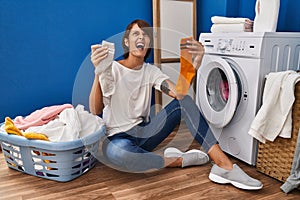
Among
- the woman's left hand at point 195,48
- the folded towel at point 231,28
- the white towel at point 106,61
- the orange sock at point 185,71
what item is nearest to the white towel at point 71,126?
the white towel at point 106,61

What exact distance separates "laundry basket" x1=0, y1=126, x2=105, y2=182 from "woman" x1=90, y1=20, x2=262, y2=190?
11cm

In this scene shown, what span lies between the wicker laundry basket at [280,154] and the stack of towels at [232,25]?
0.55m

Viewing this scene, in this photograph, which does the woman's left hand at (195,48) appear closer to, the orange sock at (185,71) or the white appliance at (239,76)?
the orange sock at (185,71)

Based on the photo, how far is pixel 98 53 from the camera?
1031 mm

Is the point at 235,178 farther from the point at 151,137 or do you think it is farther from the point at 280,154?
the point at 151,137

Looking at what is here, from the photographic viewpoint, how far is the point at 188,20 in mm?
2086

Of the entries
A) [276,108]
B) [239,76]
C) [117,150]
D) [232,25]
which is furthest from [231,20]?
[117,150]

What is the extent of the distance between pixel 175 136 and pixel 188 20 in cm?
101

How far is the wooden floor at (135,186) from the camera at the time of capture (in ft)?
3.71

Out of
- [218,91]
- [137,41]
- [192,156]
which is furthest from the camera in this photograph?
[218,91]

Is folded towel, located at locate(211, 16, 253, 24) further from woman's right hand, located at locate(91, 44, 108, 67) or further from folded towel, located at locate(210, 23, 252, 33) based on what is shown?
woman's right hand, located at locate(91, 44, 108, 67)

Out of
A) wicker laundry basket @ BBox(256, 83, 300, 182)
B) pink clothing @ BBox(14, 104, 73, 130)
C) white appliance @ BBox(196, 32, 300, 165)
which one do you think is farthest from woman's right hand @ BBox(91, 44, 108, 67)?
wicker laundry basket @ BBox(256, 83, 300, 182)

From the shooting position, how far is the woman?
46.2 inches

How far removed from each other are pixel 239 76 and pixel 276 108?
0.26 m
